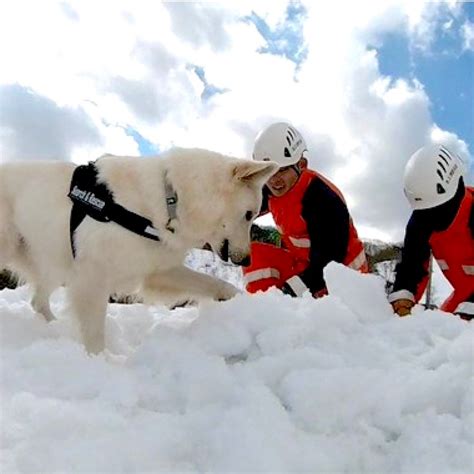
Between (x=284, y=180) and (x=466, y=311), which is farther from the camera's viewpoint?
(x=284, y=180)

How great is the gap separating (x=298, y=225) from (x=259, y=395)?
13.1 ft

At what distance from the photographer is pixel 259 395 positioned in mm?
2658

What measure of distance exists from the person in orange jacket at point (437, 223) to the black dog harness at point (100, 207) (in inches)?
96.8

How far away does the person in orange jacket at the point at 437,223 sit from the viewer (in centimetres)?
547

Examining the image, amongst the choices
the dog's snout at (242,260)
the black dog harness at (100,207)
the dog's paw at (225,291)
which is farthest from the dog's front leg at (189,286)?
the black dog harness at (100,207)

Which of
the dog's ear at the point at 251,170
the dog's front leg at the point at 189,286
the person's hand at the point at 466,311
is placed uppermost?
the dog's ear at the point at 251,170

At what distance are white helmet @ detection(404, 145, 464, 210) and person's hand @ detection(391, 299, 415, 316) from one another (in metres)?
1.07

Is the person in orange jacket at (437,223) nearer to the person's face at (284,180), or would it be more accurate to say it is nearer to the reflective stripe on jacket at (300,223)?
the reflective stripe on jacket at (300,223)

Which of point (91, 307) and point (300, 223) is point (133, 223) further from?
point (300, 223)

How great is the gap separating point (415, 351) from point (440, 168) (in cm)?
281

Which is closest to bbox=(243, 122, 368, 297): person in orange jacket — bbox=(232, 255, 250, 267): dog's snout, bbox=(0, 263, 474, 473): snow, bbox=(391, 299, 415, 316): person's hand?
bbox=(391, 299, 415, 316): person's hand

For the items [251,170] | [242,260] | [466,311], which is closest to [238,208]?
[251,170]

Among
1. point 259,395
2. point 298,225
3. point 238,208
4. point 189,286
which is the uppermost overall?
point 298,225

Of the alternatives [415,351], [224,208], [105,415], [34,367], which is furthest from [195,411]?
[224,208]
